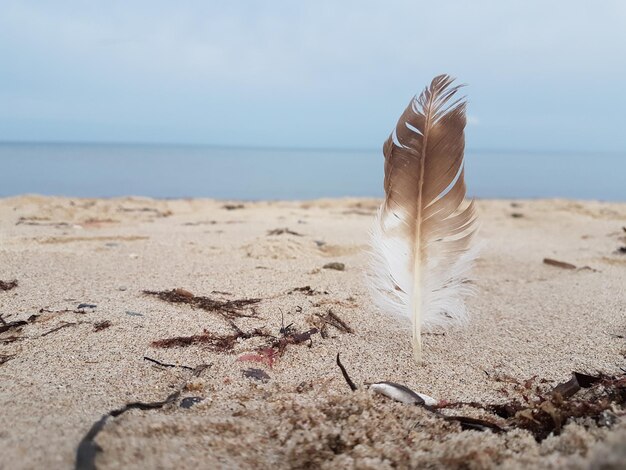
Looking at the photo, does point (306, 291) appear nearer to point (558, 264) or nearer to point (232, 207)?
point (558, 264)

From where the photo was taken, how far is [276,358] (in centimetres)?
279

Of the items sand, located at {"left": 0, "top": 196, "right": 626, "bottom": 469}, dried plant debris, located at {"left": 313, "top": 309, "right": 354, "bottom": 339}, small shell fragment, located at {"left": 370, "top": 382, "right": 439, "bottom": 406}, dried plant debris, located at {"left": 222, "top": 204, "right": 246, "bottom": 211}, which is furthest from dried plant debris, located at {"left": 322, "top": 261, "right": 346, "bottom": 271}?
dried plant debris, located at {"left": 222, "top": 204, "right": 246, "bottom": 211}

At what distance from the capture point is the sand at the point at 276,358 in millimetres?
1701

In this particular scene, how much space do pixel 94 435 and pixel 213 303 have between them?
2.03 m

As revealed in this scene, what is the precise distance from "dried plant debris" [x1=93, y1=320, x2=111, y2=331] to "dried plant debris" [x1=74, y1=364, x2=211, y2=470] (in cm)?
105

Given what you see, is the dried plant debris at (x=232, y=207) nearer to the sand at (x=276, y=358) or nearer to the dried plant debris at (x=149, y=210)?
the dried plant debris at (x=149, y=210)

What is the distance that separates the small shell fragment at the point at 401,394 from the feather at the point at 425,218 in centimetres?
57

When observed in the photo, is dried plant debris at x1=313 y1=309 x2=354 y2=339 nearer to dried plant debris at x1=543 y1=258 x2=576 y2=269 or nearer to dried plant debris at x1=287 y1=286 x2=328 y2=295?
dried plant debris at x1=287 y1=286 x2=328 y2=295

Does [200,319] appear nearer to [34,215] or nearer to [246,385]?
[246,385]

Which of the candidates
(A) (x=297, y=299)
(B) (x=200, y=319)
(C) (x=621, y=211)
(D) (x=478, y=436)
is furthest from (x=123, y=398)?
(C) (x=621, y=211)

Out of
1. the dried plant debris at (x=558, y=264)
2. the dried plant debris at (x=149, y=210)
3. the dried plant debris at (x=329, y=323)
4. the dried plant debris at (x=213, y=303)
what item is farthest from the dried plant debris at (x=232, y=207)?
the dried plant debris at (x=329, y=323)

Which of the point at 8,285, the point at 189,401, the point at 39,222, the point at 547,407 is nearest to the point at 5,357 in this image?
the point at 189,401

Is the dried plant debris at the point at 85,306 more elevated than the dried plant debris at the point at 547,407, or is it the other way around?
the dried plant debris at the point at 547,407

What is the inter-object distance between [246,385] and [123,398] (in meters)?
0.54
